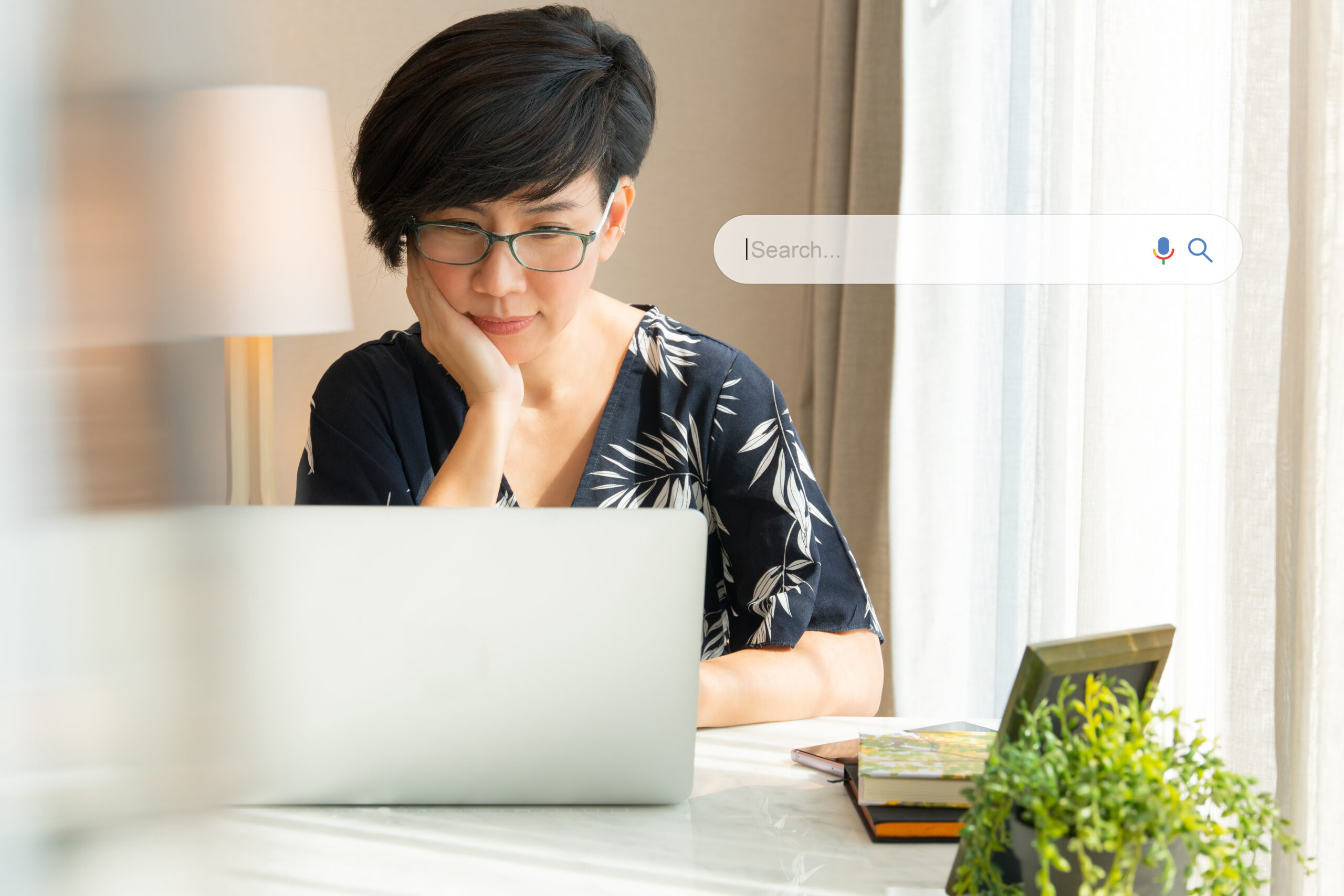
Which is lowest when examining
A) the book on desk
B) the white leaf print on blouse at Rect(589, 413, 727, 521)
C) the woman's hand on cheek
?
the book on desk

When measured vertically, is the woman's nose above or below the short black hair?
below

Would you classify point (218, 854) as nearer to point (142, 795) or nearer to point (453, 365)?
point (142, 795)

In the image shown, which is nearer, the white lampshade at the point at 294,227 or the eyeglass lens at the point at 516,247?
the eyeglass lens at the point at 516,247

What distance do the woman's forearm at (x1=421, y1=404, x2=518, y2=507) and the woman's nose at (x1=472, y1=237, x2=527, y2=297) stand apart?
172mm

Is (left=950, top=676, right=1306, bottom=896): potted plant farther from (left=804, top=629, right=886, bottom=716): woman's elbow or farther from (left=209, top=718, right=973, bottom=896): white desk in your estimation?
(left=804, top=629, right=886, bottom=716): woman's elbow

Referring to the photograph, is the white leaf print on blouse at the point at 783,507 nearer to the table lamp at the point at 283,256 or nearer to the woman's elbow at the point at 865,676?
the woman's elbow at the point at 865,676

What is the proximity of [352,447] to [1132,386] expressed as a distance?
109 cm

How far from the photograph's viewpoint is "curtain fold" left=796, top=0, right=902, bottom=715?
2119mm

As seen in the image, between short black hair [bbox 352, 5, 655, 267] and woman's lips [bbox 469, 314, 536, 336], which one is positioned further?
woman's lips [bbox 469, 314, 536, 336]

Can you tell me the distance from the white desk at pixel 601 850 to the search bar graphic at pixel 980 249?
0.79 m

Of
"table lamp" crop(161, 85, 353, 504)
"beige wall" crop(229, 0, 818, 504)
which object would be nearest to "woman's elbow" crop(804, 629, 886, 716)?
"table lamp" crop(161, 85, 353, 504)

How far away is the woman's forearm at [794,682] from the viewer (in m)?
1.00

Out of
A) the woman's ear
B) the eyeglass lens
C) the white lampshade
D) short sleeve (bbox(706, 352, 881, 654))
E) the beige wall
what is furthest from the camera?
the beige wall

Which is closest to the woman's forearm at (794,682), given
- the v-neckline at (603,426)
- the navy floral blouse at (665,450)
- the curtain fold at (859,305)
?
the navy floral blouse at (665,450)
